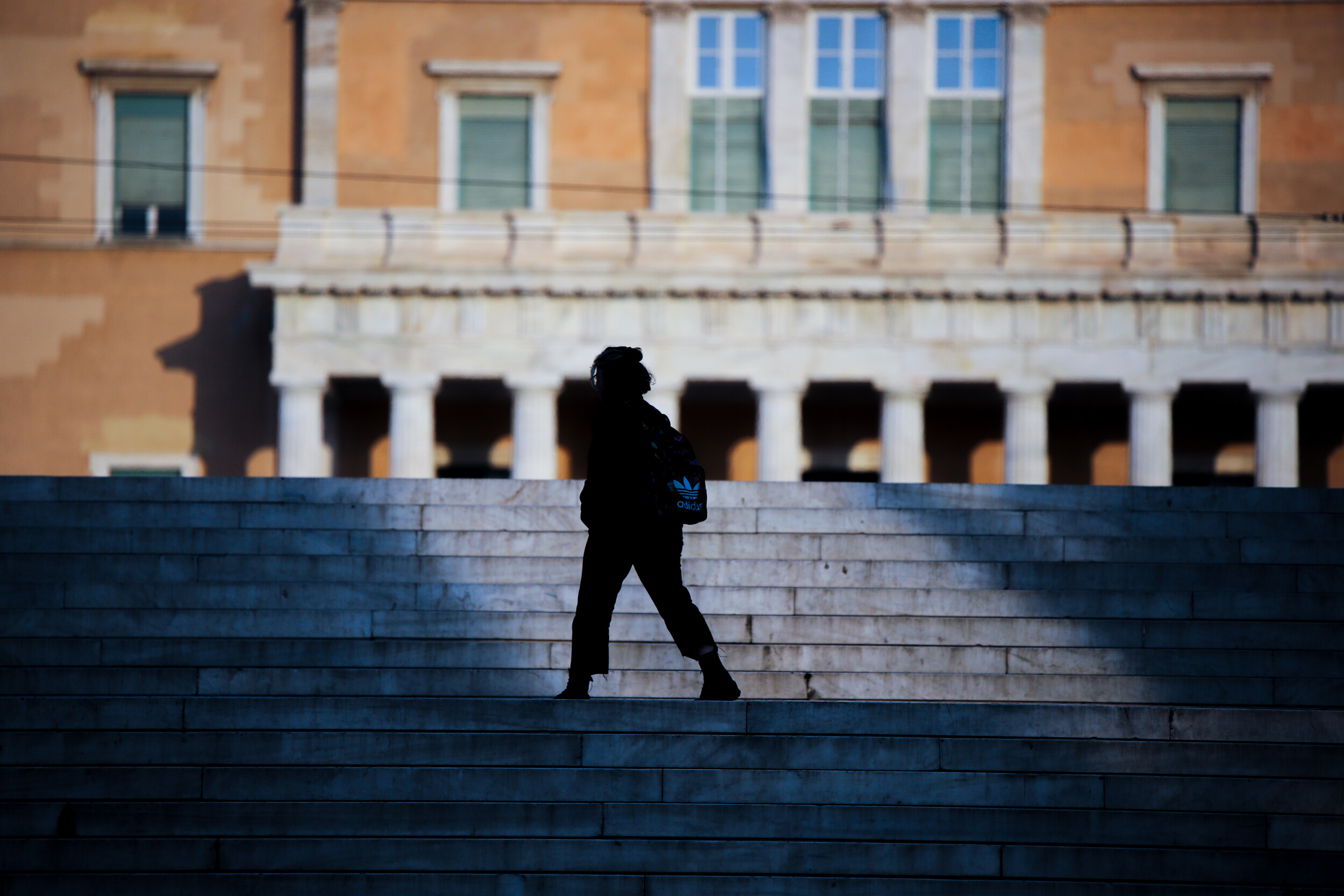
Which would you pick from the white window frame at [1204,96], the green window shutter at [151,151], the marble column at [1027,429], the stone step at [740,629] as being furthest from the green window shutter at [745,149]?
the stone step at [740,629]

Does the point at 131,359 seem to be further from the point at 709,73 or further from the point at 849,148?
the point at 849,148

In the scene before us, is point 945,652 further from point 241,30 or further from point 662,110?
point 241,30

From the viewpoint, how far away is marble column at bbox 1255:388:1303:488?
26281 millimetres

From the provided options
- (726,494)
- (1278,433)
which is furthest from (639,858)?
(1278,433)

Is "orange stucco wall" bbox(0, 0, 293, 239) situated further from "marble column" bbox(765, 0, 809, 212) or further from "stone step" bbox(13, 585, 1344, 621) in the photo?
"stone step" bbox(13, 585, 1344, 621)

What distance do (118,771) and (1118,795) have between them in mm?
5312

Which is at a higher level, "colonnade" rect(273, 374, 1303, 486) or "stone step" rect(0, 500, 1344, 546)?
"colonnade" rect(273, 374, 1303, 486)

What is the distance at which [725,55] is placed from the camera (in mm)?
29453

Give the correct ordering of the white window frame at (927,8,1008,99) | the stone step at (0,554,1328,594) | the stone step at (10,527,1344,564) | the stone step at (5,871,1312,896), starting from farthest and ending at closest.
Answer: the white window frame at (927,8,1008,99), the stone step at (10,527,1344,564), the stone step at (0,554,1328,594), the stone step at (5,871,1312,896)

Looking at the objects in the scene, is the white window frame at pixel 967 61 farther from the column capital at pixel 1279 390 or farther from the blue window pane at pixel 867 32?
the column capital at pixel 1279 390

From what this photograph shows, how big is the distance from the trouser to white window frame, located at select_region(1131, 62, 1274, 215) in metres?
21.3

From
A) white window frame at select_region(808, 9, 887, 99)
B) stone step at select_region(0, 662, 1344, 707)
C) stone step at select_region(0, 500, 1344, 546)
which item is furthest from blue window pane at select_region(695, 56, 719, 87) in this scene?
stone step at select_region(0, 662, 1344, 707)

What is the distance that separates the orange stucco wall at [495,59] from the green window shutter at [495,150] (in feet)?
1.64

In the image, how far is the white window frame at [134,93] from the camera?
1172 inches
